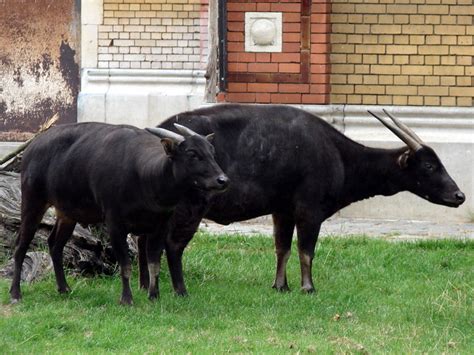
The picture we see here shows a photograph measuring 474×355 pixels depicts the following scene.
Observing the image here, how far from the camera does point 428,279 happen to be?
33.0ft

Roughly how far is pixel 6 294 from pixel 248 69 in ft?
17.2

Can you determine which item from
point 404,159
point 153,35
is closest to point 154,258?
point 404,159

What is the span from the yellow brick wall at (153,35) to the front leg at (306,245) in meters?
5.64

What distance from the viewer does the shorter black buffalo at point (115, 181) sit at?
8.14 metres

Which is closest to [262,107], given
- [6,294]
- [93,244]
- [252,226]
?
[93,244]

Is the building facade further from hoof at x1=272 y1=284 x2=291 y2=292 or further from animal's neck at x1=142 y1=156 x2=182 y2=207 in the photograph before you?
animal's neck at x1=142 y1=156 x2=182 y2=207

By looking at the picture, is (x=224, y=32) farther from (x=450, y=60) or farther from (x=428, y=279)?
(x=428, y=279)

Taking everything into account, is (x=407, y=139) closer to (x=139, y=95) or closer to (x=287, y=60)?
(x=287, y=60)

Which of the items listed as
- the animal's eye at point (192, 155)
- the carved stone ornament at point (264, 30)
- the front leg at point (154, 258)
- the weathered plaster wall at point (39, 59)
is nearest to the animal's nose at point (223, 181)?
the animal's eye at point (192, 155)

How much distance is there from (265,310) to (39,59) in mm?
7919

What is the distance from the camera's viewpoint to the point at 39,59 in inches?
618

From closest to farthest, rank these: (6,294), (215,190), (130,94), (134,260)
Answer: (215,190), (6,294), (134,260), (130,94)

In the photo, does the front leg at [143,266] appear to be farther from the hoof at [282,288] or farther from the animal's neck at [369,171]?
the animal's neck at [369,171]

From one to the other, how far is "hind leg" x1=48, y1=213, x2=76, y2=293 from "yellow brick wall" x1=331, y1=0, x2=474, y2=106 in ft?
17.0
